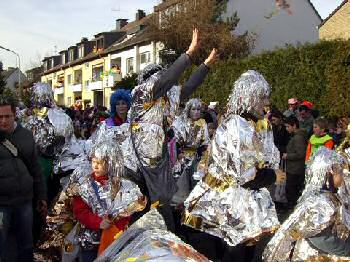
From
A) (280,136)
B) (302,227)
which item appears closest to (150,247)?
(302,227)

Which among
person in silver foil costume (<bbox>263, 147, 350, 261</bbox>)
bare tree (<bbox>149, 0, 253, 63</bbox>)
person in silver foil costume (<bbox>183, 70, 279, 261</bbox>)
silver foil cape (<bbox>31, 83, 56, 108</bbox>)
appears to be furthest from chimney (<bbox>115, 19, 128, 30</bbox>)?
person in silver foil costume (<bbox>263, 147, 350, 261</bbox>)

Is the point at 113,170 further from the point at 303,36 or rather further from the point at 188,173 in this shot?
the point at 303,36

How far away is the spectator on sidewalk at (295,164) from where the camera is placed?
9828 millimetres

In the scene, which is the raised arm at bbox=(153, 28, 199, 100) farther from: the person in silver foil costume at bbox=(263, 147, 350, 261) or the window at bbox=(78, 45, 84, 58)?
the window at bbox=(78, 45, 84, 58)

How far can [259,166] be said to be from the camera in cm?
482

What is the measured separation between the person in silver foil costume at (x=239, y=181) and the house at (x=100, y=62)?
29.7m

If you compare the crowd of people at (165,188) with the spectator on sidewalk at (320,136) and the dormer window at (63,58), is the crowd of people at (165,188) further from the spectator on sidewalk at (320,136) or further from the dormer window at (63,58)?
the dormer window at (63,58)

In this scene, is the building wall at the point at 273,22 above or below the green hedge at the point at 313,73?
above

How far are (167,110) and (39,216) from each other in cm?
156

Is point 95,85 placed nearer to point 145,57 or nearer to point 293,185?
point 145,57

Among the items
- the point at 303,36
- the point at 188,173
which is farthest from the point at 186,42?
the point at 188,173

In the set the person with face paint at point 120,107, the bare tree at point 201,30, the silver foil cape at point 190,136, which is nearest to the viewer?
the person with face paint at point 120,107

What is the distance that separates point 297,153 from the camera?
32.2ft

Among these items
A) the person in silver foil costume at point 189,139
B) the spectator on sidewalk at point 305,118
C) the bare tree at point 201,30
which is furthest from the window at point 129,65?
the person in silver foil costume at point 189,139
